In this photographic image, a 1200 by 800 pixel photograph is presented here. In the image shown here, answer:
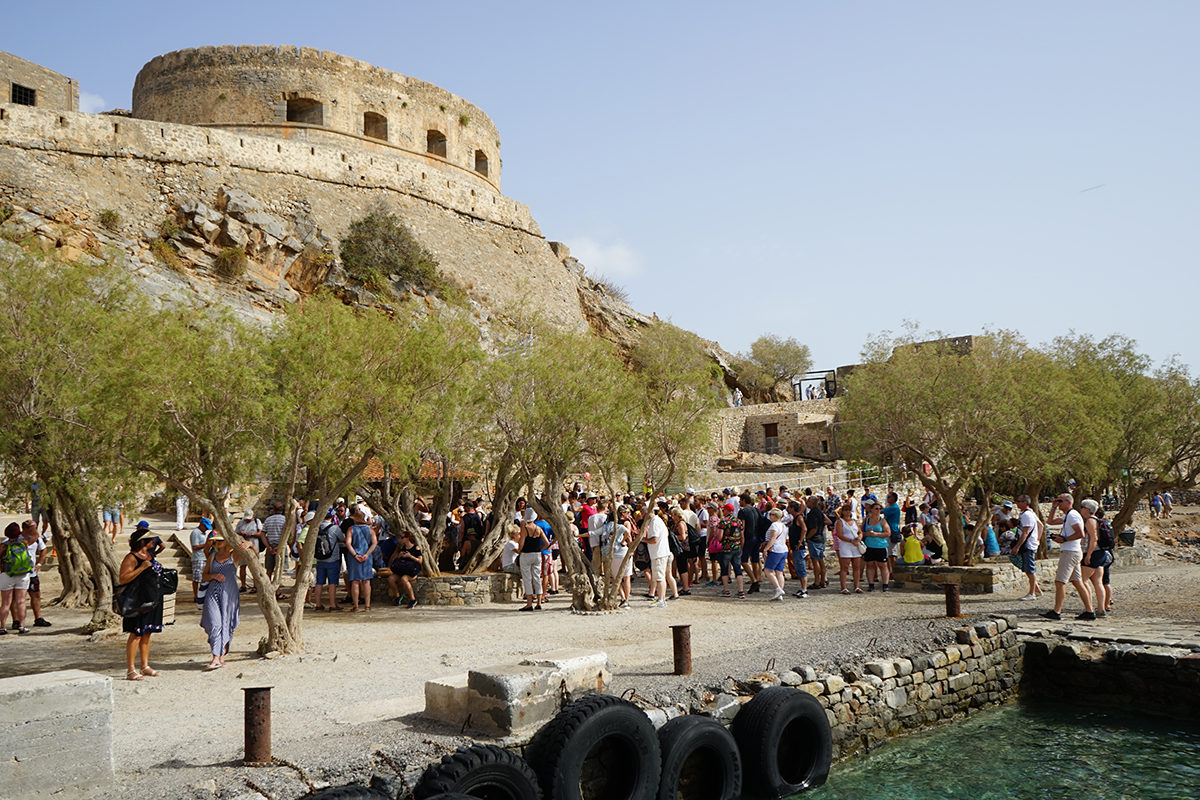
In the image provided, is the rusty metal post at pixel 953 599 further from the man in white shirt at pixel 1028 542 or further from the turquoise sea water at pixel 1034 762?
the man in white shirt at pixel 1028 542

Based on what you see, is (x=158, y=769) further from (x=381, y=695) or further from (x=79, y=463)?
(x=79, y=463)

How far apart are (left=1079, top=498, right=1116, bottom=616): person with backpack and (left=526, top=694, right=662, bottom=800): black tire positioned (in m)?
6.96

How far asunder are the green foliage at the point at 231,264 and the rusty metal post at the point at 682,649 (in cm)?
2397

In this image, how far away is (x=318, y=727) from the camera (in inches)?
281

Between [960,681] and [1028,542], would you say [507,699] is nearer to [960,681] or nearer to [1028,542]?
[960,681]

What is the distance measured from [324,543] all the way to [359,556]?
→ 61cm

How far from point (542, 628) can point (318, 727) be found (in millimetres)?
5293

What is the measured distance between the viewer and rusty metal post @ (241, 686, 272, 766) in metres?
6.04

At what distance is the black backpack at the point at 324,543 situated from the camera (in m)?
14.1

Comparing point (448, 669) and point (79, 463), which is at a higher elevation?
point (79, 463)

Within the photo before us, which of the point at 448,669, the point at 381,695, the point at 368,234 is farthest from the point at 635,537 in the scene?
the point at 368,234

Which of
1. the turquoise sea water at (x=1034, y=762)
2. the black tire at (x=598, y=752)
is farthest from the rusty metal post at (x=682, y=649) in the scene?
the turquoise sea water at (x=1034, y=762)

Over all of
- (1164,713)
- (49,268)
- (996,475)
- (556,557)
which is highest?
(49,268)

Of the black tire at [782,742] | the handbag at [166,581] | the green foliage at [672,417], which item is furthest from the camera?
the green foliage at [672,417]
